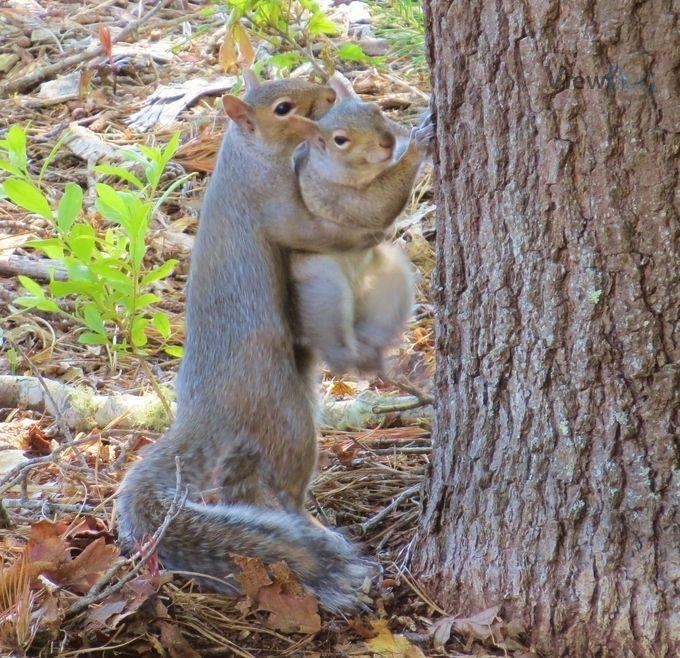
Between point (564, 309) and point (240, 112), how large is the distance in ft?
4.29

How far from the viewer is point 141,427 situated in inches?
135

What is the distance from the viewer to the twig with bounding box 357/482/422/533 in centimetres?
266

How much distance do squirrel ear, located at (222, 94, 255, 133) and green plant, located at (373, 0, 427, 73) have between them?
7.78ft

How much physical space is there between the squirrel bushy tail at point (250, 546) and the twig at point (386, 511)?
18 centimetres

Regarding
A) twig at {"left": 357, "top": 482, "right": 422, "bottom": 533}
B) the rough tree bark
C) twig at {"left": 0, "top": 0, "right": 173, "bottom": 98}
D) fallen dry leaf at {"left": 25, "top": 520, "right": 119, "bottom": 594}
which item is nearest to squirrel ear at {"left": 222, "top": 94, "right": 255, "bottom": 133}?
the rough tree bark

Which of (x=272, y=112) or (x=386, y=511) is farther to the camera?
(x=272, y=112)

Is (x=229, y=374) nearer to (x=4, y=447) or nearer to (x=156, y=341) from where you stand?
(x=4, y=447)

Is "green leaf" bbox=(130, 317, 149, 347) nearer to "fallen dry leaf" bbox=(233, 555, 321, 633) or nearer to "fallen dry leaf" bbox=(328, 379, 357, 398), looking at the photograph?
"fallen dry leaf" bbox=(328, 379, 357, 398)

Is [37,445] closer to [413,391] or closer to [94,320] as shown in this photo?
[94,320]

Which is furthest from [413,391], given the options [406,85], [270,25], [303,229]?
[406,85]

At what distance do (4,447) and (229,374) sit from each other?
0.92m

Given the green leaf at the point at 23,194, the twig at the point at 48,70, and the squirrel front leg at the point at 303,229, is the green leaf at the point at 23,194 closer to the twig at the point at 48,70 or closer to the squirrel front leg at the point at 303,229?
the squirrel front leg at the point at 303,229

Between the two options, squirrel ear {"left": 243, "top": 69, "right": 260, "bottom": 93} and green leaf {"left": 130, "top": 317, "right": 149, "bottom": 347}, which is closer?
squirrel ear {"left": 243, "top": 69, "right": 260, "bottom": 93}

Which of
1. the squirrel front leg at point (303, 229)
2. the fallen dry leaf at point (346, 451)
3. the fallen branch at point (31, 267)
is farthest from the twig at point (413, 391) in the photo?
the fallen branch at point (31, 267)
